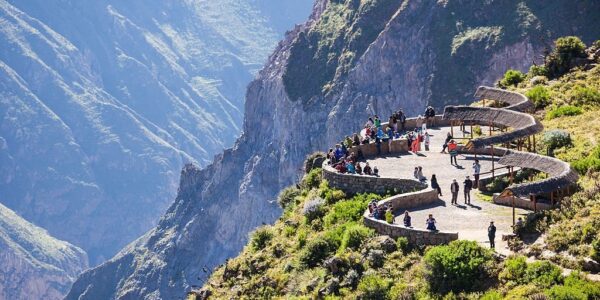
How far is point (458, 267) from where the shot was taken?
1916 inches

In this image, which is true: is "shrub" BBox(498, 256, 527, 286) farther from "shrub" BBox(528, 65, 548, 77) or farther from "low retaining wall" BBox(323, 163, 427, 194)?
"shrub" BBox(528, 65, 548, 77)

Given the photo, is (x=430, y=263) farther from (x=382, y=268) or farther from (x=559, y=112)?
(x=559, y=112)

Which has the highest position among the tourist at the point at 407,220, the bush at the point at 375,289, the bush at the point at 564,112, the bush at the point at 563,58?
the bush at the point at 563,58

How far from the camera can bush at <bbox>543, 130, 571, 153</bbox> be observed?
65.8 metres

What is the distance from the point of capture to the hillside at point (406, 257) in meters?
47.0

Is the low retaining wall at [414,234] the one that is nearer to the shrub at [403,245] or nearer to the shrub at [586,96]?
the shrub at [403,245]

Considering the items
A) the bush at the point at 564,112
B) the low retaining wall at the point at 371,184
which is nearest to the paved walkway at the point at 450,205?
the low retaining wall at the point at 371,184

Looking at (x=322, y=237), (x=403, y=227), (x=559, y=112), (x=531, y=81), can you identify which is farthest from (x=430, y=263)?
(x=531, y=81)

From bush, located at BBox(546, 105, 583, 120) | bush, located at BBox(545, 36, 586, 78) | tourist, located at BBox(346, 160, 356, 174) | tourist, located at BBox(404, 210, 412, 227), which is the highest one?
bush, located at BBox(545, 36, 586, 78)

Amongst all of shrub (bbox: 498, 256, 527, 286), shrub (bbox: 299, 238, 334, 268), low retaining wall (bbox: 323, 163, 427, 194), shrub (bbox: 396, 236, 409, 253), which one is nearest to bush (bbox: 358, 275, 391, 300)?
shrub (bbox: 396, 236, 409, 253)

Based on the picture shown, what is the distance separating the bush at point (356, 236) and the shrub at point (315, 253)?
1362 mm

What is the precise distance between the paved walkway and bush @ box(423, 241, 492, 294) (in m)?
1.66

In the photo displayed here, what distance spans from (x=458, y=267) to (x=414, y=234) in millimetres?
5475

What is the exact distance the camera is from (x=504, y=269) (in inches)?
1889
